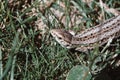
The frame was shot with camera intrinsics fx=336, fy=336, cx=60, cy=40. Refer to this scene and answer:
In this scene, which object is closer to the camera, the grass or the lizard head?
the grass

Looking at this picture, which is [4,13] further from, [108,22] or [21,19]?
[108,22]

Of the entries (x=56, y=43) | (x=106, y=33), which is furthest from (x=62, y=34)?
(x=106, y=33)

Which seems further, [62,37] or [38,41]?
[38,41]

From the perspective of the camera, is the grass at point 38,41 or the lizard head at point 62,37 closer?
the grass at point 38,41

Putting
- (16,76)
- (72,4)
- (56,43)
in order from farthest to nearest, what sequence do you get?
(72,4) → (56,43) → (16,76)
